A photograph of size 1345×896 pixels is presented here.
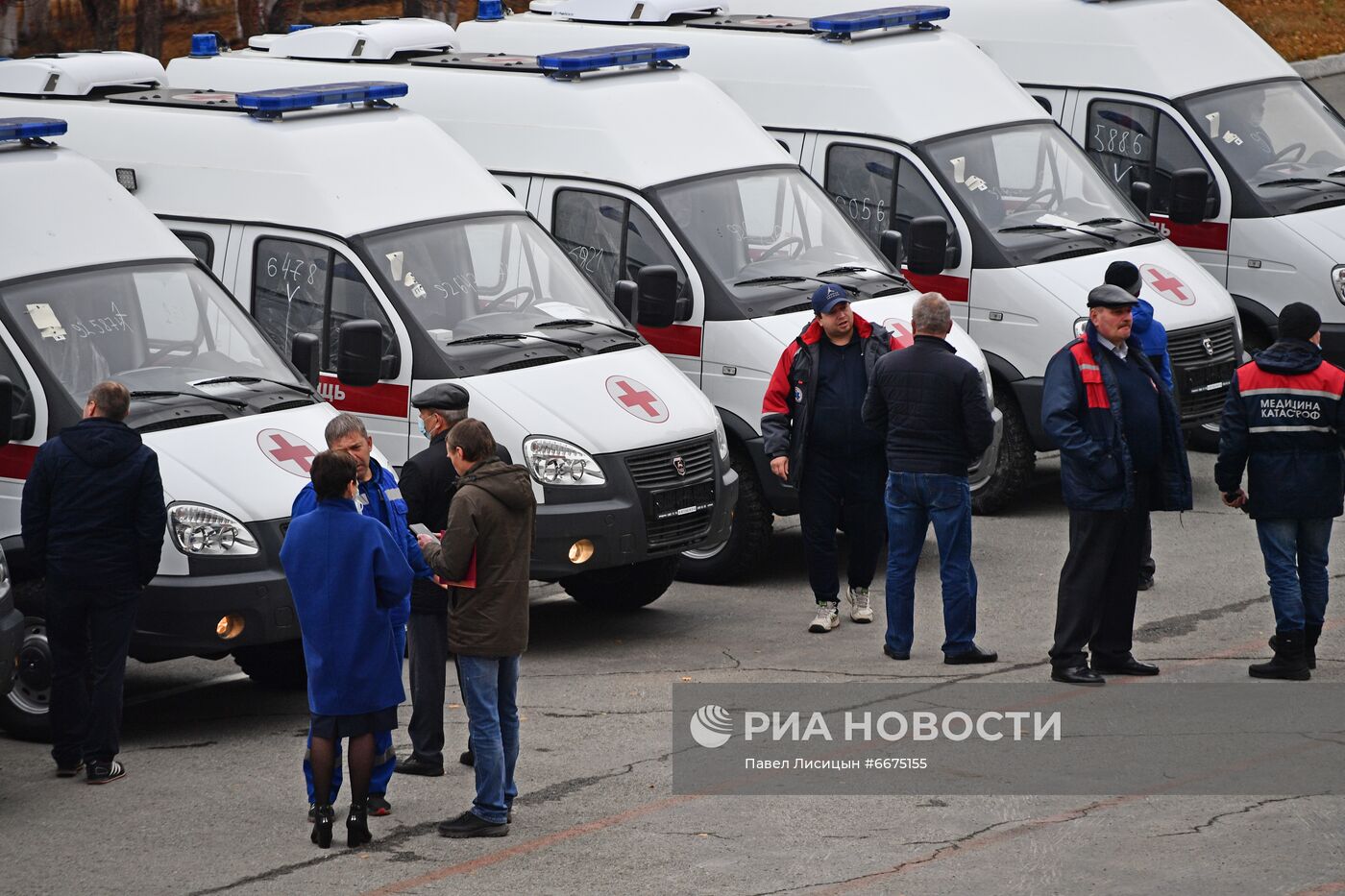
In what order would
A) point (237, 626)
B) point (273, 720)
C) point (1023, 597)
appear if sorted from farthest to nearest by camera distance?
1. point (1023, 597)
2. point (273, 720)
3. point (237, 626)

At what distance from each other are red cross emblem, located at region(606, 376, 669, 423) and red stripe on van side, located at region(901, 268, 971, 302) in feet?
10.6

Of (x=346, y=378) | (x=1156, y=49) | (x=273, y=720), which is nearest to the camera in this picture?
(x=273, y=720)

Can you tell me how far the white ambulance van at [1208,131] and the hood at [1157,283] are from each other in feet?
3.87

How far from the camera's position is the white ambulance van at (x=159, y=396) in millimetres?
8812

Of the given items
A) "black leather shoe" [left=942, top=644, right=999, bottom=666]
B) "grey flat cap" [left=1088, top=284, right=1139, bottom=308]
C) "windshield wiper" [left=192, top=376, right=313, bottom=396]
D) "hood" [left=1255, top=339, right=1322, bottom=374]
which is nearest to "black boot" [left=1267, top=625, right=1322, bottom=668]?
"hood" [left=1255, top=339, right=1322, bottom=374]

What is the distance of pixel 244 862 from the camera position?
7.38 m

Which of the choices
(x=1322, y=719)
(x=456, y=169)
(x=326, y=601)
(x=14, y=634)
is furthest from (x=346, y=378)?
(x=1322, y=719)

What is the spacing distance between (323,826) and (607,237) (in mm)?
5459

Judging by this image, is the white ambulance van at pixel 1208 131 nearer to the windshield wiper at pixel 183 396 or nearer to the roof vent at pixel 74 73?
the roof vent at pixel 74 73

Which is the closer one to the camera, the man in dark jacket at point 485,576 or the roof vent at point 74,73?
the man in dark jacket at point 485,576

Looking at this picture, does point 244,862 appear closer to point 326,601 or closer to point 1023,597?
point 326,601

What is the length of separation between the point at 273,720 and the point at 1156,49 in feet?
28.5

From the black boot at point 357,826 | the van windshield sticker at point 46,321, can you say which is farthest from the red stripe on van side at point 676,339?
the black boot at point 357,826

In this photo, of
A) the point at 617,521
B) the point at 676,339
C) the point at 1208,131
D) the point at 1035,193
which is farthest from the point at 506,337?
the point at 1208,131
